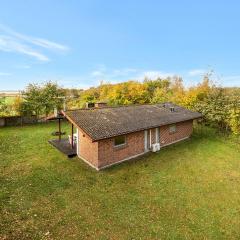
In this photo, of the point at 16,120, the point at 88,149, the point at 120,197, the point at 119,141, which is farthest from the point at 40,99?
the point at 120,197

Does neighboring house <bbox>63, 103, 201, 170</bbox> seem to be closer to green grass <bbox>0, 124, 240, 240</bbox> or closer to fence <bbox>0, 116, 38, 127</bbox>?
green grass <bbox>0, 124, 240, 240</bbox>

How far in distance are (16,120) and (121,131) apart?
61.3 ft

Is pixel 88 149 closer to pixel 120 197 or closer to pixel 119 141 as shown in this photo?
pixel 119 141

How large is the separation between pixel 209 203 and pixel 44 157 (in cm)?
1161

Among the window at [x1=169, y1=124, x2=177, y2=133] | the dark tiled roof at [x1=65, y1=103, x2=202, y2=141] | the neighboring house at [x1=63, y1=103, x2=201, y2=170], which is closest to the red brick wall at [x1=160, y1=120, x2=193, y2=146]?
the neighboring house at [x1=63, y1=103, x2=201, y2=170]

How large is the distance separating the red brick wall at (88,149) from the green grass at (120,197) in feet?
1.90

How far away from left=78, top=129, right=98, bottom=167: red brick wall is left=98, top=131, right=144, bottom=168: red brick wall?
37 centimetres

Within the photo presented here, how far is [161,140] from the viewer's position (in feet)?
62.6

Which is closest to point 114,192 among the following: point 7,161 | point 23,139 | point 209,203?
point 209,203

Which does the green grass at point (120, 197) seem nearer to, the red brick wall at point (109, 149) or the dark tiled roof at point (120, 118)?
the red brick wall at point (109, 149)

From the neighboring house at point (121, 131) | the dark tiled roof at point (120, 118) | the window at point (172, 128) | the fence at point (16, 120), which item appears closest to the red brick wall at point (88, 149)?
the neighboring house at point (121, 131)

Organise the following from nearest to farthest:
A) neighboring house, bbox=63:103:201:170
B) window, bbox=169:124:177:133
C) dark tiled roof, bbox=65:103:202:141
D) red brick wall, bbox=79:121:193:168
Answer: red brick wall, bbox=79:121:193:168
neighboring house, bbox=63:103:201:170
dark tiled roof, bbox=65:103:202:141
window, bbox=169:124:177:133

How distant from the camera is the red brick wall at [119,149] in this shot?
1406 cm

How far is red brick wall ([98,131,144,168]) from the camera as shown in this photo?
14058 mm
